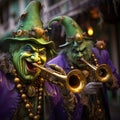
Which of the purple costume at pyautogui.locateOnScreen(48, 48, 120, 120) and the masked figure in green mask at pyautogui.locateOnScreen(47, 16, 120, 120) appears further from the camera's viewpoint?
the purple costume at pyautogui.locateOnScreen(48, 48, 120, 120)

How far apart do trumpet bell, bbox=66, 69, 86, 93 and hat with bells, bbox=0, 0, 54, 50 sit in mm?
397

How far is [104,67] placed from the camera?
14.5 ft

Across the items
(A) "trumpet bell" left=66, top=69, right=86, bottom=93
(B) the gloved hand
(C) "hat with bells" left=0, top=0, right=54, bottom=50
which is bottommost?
(B) the gloved hand

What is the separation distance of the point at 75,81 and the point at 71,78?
2.4 inches

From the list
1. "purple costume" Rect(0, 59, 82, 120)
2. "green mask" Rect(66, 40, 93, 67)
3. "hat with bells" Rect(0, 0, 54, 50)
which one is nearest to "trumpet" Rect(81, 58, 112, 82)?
"green mask" Rect(66, 40, 93, 67)

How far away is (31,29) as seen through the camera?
3.75 metres

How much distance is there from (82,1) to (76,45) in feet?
13.7

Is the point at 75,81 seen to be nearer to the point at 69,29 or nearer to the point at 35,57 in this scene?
the point at 35,57

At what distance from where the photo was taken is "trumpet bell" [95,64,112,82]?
14.5 feet

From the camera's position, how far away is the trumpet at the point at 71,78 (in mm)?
3533

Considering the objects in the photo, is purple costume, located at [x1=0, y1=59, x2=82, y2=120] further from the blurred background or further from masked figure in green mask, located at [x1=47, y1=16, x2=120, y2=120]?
the blurred background

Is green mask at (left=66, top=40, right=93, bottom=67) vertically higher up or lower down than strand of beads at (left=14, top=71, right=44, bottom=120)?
higher up

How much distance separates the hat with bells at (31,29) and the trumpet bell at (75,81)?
40 centimetres

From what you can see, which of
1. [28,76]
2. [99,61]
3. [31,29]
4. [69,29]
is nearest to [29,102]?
[28,76]
